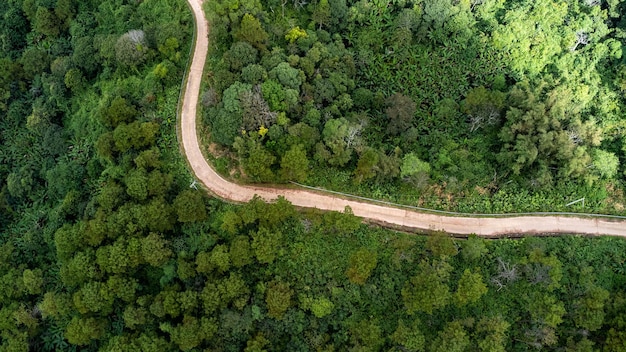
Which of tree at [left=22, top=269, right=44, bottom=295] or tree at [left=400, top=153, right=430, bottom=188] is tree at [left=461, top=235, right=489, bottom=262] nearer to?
tree at [left=400, top=153, right=430, bottom=188]

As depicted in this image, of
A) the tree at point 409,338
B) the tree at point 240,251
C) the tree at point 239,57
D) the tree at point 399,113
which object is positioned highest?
the tree at point 239,57

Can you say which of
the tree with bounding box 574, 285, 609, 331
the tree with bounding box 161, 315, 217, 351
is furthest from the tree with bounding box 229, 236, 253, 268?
the tree with bounding box 574, 285, 609, 331

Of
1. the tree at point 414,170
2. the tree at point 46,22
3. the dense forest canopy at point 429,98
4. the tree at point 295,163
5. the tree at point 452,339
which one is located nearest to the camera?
the tree at point 452,339

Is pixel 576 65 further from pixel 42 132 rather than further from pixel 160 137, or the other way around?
pixel 42 132

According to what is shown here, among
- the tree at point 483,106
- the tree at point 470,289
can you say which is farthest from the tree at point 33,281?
the tree at point 483,106

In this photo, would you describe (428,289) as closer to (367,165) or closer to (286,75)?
(367,165)

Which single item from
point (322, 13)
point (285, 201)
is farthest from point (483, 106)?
point (285, 201)

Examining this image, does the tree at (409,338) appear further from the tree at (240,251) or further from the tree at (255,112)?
the tree at (255,112)
